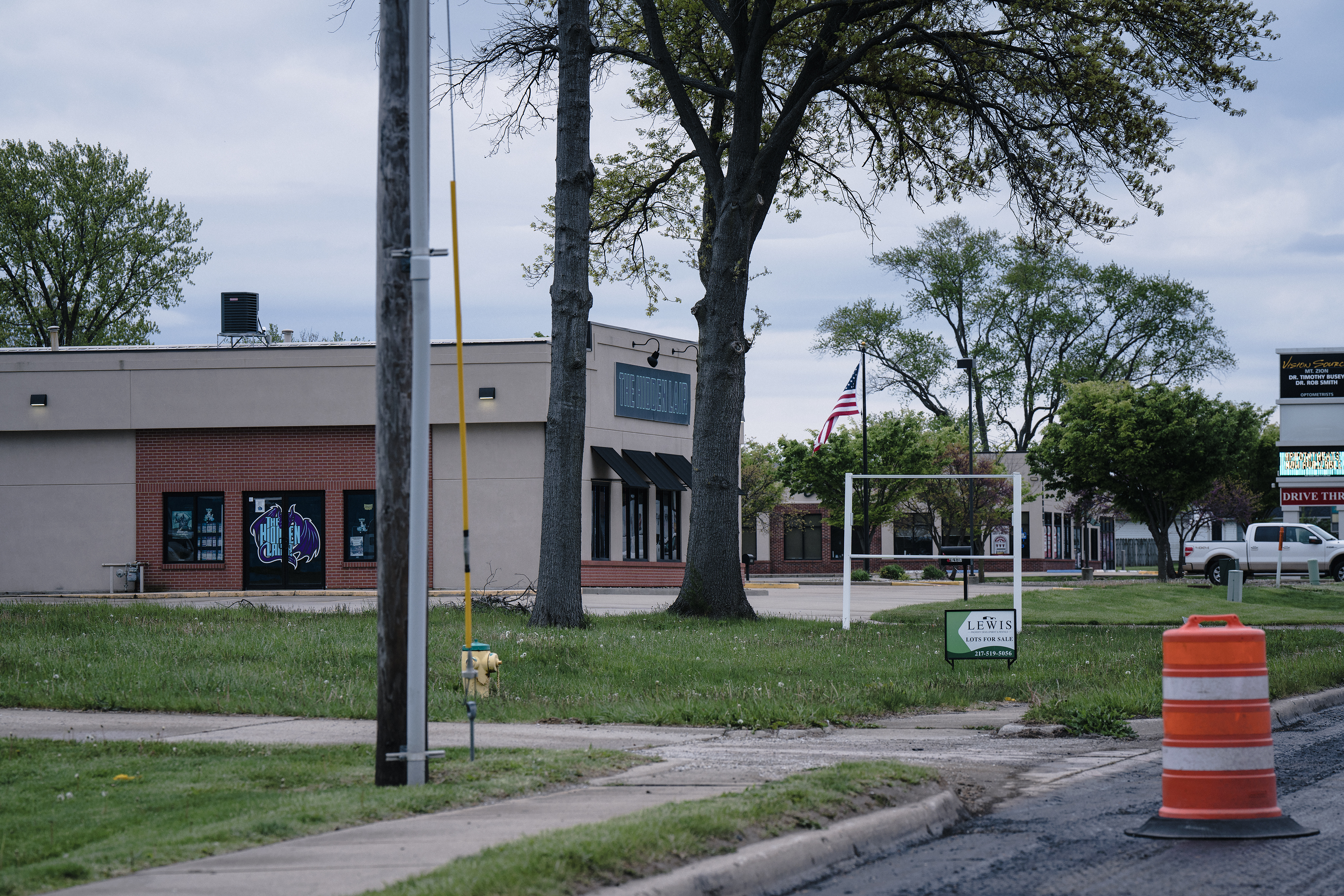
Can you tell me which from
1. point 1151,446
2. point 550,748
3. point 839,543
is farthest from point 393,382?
point 839,543

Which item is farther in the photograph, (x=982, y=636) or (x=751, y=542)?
(x=751, y=542)

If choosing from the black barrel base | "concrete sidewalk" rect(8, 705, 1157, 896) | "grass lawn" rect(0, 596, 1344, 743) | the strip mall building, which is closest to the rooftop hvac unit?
the strip mall building

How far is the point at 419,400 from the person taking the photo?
25.3 ft

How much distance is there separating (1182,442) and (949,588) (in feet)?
41.7

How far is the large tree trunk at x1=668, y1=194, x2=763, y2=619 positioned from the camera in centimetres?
2192

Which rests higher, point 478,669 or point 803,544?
point 478,669

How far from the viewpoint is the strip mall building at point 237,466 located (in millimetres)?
36688

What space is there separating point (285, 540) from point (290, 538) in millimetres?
168

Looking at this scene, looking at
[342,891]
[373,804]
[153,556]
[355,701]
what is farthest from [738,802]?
[153,556]

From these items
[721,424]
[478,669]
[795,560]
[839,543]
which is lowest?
[795,560]

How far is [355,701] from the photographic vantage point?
39.5 feet

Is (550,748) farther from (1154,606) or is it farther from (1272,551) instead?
(1272,551)

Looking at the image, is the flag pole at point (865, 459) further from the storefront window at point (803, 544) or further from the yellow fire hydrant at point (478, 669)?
the yellow fire hydrant at point (478, 669)

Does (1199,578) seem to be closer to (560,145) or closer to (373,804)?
(560,145)
